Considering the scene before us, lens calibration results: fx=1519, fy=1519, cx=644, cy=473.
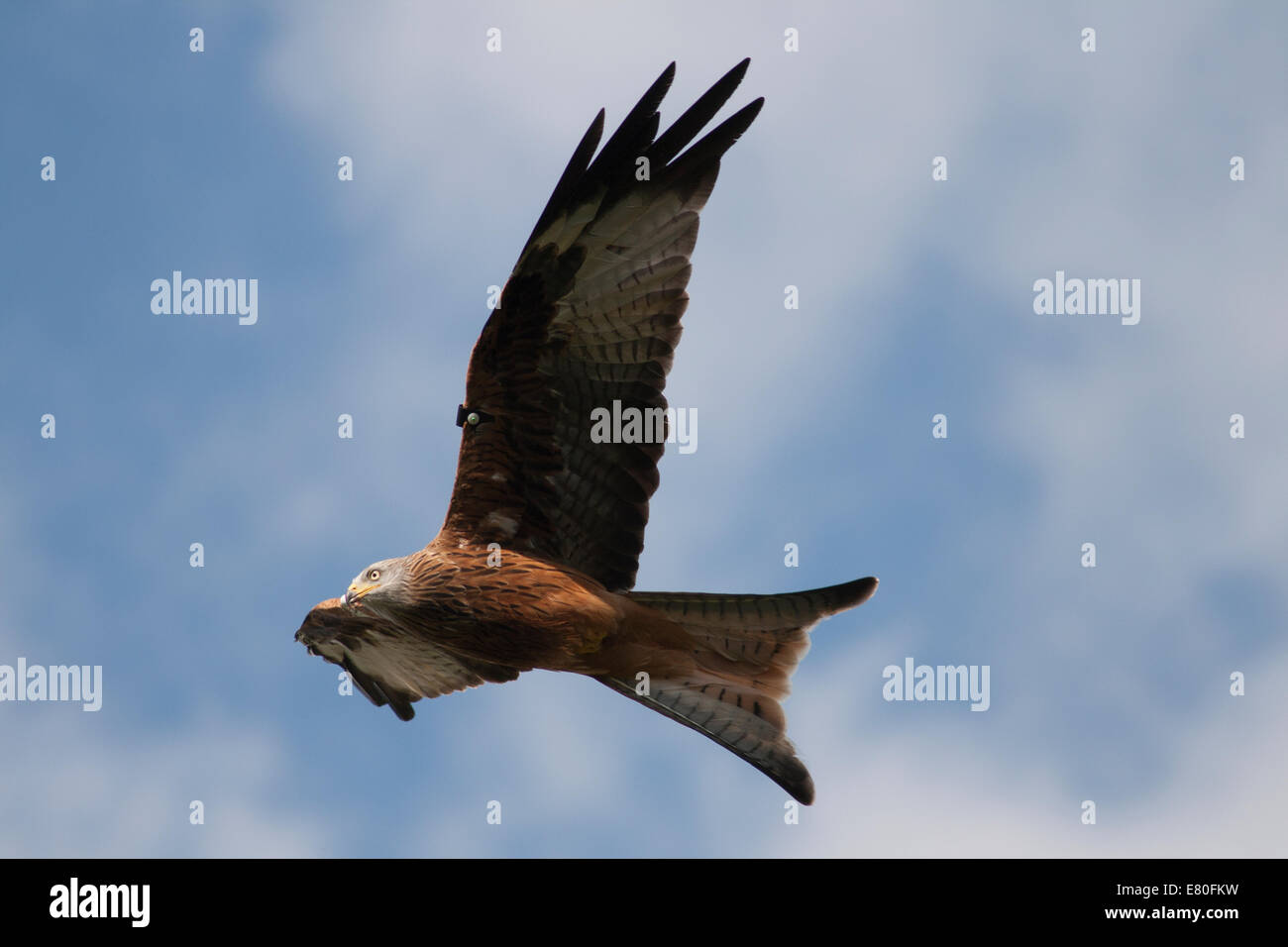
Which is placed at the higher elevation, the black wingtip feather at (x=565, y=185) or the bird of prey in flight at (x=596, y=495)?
the black wingtip feather at (x=565, y=185)

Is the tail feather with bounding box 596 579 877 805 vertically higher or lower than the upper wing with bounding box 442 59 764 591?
lower

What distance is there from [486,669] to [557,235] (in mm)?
3214

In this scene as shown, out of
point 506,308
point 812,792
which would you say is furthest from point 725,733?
point 506,308

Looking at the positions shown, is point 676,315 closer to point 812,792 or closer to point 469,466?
point 469,466

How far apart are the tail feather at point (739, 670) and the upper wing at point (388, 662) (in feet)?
4.88

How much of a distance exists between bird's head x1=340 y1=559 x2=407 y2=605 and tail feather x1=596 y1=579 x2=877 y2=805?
4.66 ft

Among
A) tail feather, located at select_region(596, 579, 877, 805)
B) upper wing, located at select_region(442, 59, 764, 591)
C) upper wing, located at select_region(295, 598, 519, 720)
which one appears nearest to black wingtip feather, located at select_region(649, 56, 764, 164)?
upper wing, located at select_region(442, 59, 764, 591)

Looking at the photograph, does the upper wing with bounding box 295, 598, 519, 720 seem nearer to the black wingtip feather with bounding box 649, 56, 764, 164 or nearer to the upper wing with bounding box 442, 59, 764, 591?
the upper wing with bounding box 442, 59, 764, 591

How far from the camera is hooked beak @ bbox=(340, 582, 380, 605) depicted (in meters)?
9.31

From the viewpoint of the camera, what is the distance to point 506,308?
9.03m

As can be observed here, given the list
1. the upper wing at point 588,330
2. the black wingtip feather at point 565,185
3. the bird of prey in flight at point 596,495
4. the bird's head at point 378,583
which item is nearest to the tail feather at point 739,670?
the bird of prey in flight at point 596,495

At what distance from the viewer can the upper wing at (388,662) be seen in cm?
1002

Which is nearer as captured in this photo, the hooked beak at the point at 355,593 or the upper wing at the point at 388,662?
the hooked beak at the point at 355,593

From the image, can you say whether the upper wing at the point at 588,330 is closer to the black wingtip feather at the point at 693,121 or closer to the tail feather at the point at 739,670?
the black wingtip feather at the point at 693,121
